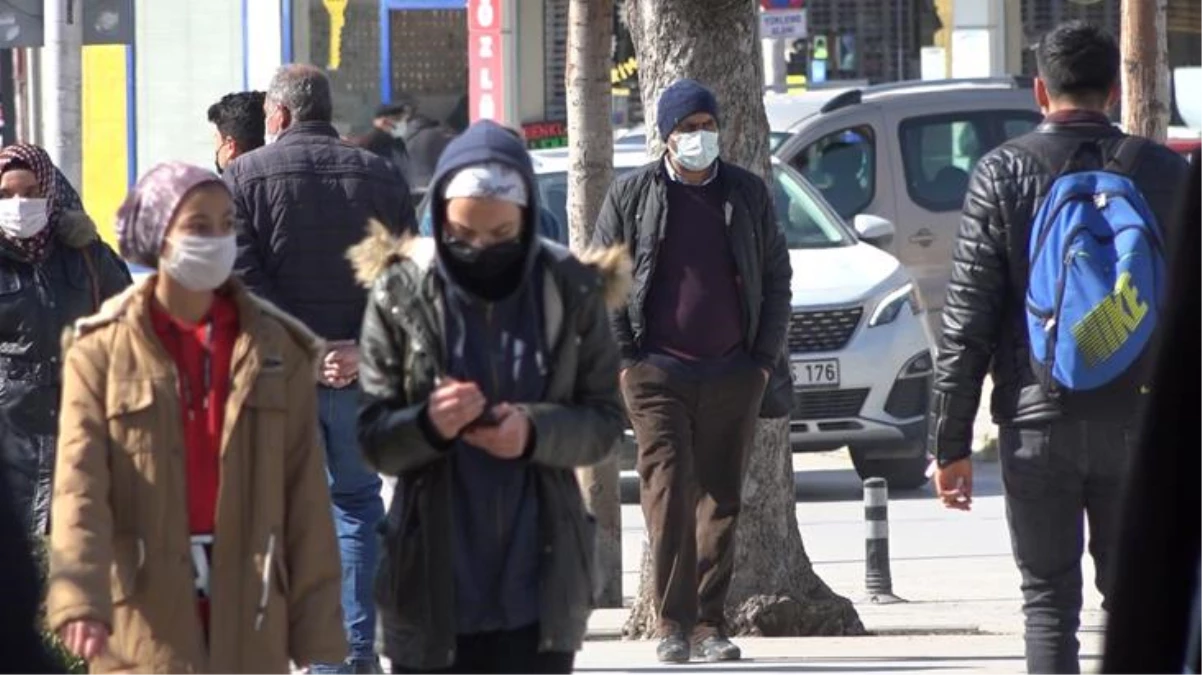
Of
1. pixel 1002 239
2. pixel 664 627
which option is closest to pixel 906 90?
pixel 664 627

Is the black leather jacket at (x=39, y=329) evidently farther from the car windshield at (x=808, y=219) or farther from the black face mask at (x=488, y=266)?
the car windshield at (x=808, y=219)

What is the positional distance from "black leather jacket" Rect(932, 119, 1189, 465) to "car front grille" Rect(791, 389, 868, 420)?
6.92 meters

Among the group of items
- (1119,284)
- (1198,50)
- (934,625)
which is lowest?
(934,625)

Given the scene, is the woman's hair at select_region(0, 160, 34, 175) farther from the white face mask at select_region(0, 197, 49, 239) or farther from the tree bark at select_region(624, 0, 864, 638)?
the tree bark at select_region(624, 0, 864, 638)

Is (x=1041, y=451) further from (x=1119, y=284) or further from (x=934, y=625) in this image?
(x=934, y=625)

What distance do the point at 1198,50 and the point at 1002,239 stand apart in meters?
28.3

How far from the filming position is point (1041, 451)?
6.50m

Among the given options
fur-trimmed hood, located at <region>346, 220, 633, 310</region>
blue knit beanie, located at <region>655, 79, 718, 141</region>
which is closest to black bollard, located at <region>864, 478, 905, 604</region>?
blue knit beanie, located at <region>655, 79, 718, 141</region>

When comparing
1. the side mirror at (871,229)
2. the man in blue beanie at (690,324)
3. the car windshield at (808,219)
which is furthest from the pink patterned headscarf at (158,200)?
the side mirror at (871,229)

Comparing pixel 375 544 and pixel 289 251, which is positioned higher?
pixel 289 251

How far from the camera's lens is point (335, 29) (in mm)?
28641

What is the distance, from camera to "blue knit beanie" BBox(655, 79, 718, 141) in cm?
848

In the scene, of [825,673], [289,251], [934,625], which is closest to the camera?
[289,251]

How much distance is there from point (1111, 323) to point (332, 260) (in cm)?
266
